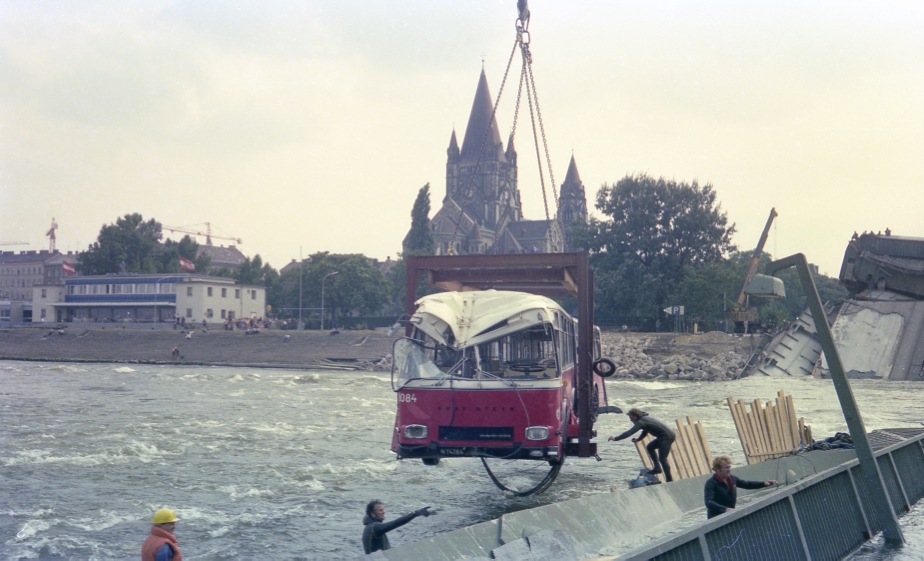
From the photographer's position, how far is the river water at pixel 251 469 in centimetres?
1500

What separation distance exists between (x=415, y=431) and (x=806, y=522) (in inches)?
247

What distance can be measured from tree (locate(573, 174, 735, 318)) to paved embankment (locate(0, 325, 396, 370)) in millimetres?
24913

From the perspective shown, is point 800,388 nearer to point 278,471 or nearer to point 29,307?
point 278,471

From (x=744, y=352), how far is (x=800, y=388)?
1825 centimetres

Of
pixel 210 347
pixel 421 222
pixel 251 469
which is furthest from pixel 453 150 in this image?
pixel 251 469

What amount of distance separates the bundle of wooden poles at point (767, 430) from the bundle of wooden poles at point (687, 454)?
79 cm

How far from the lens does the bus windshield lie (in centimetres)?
1370

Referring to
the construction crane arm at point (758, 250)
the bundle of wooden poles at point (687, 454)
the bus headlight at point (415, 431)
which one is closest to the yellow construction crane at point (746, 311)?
the construction crane arm at point (758, 250)

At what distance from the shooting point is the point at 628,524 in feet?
36.0

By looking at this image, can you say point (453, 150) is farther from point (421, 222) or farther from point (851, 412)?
point (851, 412)

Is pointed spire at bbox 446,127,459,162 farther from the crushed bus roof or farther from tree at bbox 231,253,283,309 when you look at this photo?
the crushed bus roof

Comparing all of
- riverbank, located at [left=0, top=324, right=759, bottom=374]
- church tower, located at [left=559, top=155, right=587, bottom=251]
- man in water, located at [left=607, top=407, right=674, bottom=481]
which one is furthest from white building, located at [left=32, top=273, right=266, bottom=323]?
man in water, located at [left=607, top=407, right=674, bottom=481]

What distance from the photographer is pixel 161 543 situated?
7.93 meters

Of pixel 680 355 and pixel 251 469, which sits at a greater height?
pixel 680 355
